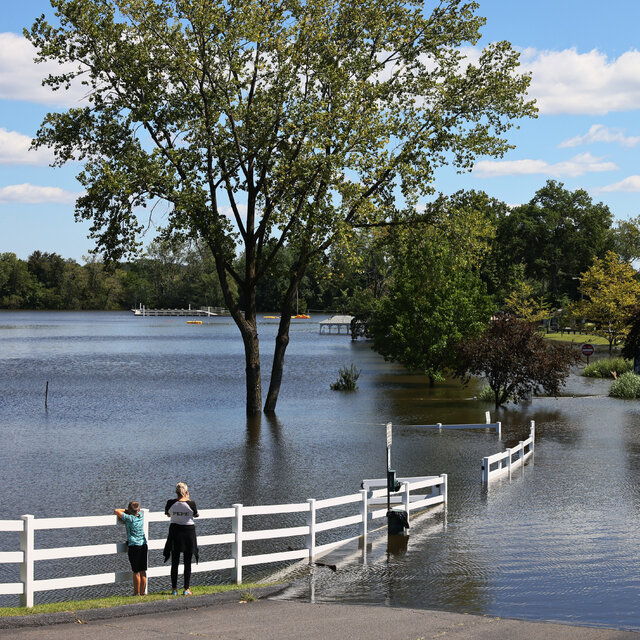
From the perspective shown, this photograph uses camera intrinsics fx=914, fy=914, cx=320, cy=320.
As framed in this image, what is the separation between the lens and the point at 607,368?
6481 centimetres

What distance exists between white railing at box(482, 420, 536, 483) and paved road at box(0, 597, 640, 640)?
481 inches

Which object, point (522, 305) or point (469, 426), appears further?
point (522, 305)

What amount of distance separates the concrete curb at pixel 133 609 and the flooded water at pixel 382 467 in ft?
3.37

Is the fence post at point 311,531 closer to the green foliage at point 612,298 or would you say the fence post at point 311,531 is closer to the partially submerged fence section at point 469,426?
the partially submerged fence section at point 469,426

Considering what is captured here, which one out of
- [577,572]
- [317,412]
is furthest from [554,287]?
[577,572]

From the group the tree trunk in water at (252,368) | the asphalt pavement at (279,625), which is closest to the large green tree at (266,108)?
the tree trunk in water at (252,368)

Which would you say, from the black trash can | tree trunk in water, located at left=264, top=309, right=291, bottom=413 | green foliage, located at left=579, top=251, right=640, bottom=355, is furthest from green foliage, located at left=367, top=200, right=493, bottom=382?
the black trash can

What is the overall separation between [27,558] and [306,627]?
13.3 feet

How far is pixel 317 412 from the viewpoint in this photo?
155 feet

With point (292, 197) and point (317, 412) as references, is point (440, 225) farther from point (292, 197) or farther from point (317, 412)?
point (317, 412)

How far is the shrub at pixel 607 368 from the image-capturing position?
63622 millimetres

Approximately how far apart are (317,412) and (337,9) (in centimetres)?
1974

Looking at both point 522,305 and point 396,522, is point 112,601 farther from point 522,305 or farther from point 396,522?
point 522,305

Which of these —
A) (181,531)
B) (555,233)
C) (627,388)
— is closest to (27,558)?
(181,531)
